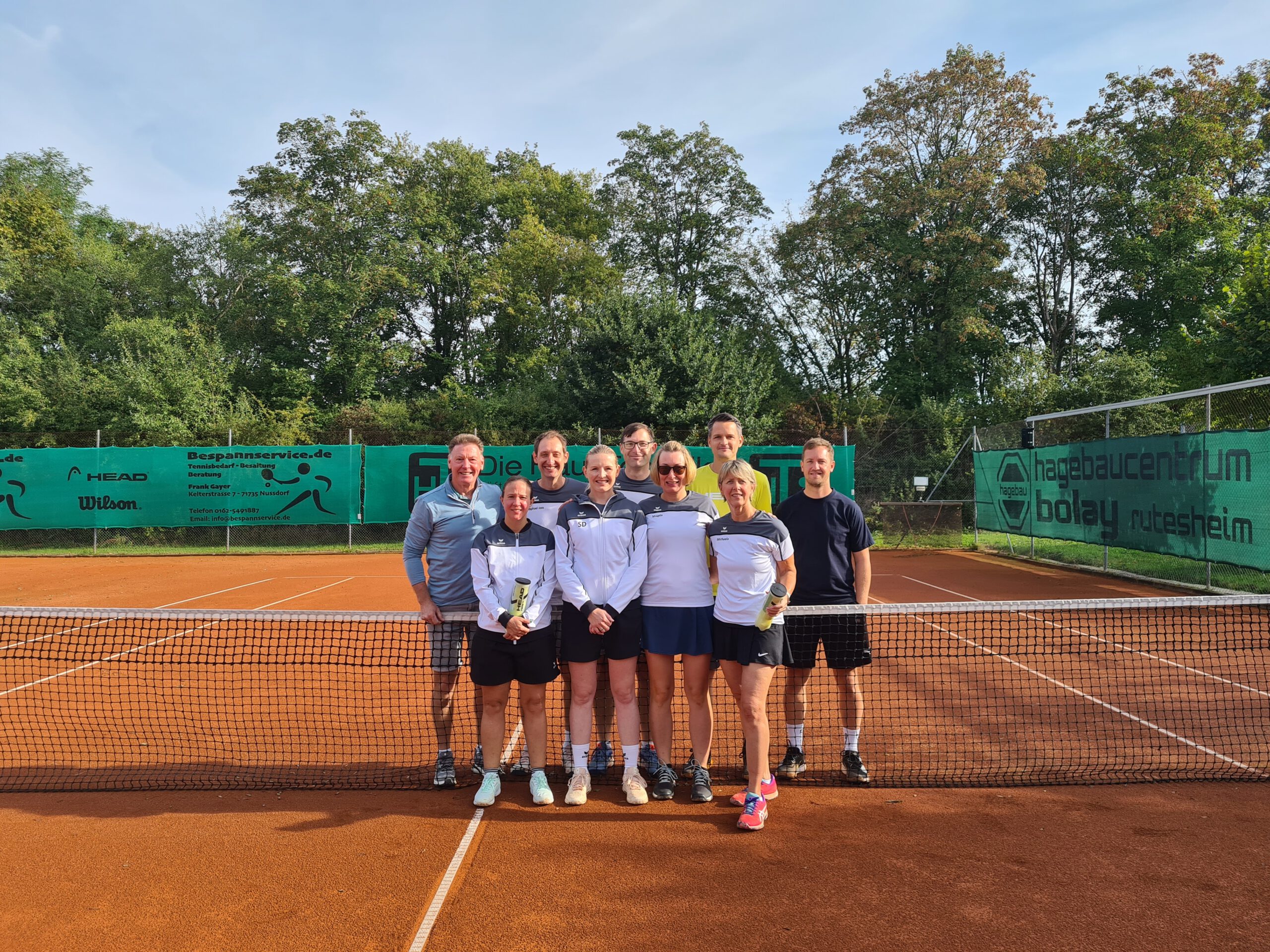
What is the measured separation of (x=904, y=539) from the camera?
56.7 ft

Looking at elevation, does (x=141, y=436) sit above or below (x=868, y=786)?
above

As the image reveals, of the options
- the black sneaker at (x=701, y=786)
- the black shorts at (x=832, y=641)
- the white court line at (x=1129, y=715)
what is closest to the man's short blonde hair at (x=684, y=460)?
the black shorts at (x=832, y=641)

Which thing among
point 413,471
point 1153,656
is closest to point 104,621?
point 413,471

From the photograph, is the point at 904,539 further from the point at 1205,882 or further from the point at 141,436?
the point at 141,436

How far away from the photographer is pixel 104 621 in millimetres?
9336

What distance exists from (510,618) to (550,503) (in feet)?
2.34

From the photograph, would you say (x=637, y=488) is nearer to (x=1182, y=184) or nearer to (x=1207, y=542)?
(x=1207, y=542)

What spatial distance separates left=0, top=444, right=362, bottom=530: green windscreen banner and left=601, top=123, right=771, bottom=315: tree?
18220mm

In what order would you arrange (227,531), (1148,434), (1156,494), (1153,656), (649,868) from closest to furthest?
(649,868) → (1153,656) → (1156,494) → (1148,434) → (227,531)

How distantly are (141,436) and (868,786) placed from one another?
72.7 feet

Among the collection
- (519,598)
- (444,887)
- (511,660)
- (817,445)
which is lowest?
(444,887)

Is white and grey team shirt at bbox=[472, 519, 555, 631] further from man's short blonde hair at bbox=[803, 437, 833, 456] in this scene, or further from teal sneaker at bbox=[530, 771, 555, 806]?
man's short blonde hair at bbox=[803, 437, 833, 456]

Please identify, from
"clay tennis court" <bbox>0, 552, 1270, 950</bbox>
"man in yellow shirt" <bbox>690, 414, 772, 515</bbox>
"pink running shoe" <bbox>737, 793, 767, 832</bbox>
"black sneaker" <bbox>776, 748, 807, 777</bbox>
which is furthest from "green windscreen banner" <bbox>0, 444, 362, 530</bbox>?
"pink running shoe" <bbox>737, 793, 767, 832</bbox>

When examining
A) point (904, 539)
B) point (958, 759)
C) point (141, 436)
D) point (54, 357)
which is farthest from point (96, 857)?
point (54, 357)
